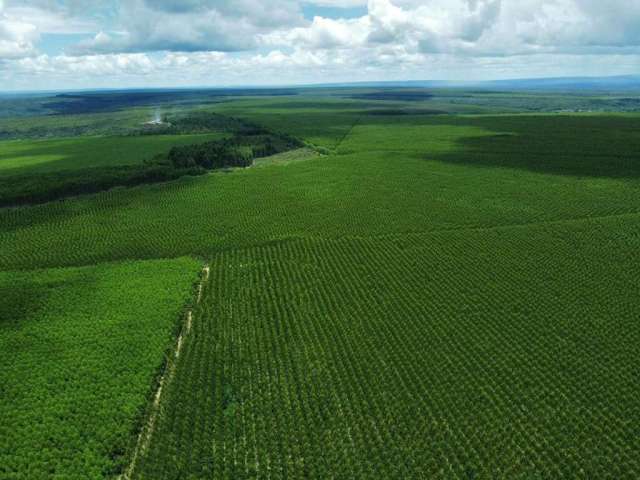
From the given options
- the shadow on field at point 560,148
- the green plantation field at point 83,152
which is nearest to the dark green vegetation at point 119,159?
the green plantation field at point 83,152

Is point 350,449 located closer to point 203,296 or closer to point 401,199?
point 203,296

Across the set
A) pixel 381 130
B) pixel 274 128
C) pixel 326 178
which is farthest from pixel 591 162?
pixel 274 128

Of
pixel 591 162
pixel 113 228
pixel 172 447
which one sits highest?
pixel 591 162

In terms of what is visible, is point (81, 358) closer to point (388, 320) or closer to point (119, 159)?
point (388, 320)

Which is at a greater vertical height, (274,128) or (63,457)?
(274,128)

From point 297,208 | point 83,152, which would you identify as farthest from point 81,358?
point 83,152

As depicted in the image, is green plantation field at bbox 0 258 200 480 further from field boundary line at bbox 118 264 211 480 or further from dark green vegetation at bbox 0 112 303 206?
dark green vegetation at bbox 0 112 303 206

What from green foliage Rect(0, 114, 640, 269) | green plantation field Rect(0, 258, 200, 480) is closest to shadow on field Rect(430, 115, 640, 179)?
green foliage Rect(0, 114, 640, 269)

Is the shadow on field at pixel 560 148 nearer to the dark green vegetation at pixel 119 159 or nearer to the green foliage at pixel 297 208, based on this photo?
the green foliage at pixel 297 208
